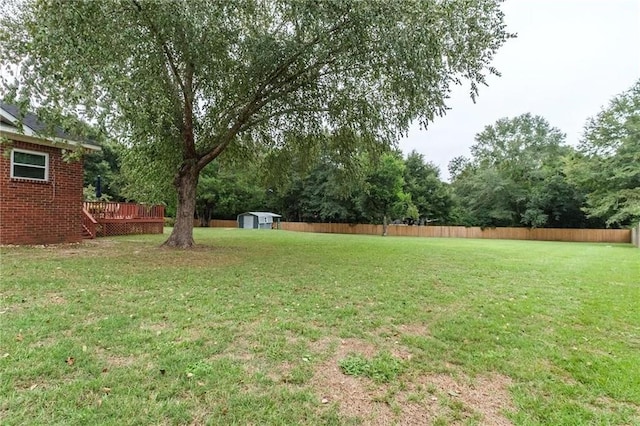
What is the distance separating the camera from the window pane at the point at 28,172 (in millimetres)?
9117

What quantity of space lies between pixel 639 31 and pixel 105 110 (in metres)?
10.6

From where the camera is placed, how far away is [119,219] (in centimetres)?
1514

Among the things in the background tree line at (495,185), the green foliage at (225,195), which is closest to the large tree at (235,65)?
the background tree line at (495,185)

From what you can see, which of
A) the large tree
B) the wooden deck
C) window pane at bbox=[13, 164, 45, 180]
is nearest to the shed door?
the wooden deck

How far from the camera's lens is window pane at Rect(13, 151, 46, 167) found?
909 cm

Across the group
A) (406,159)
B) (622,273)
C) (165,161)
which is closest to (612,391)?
(622,273)

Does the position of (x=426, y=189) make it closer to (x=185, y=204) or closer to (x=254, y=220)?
(x=254, y=220)

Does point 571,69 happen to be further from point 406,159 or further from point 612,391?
point 406,159

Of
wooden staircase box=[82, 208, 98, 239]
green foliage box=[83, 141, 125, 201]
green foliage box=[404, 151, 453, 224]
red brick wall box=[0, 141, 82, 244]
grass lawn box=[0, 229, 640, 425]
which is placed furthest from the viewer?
green foliage box=[404, 151, 453, 224]

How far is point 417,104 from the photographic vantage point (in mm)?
8695

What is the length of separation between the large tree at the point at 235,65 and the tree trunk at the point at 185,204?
3 centimetres

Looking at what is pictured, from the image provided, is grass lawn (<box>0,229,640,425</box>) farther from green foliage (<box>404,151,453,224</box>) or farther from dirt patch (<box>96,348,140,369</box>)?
green foliage (<box>404,151,453,224</box>)

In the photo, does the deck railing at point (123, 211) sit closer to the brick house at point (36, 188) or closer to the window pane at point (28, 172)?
A: the brick house at point (36, 188)

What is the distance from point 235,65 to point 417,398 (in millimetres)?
8152
